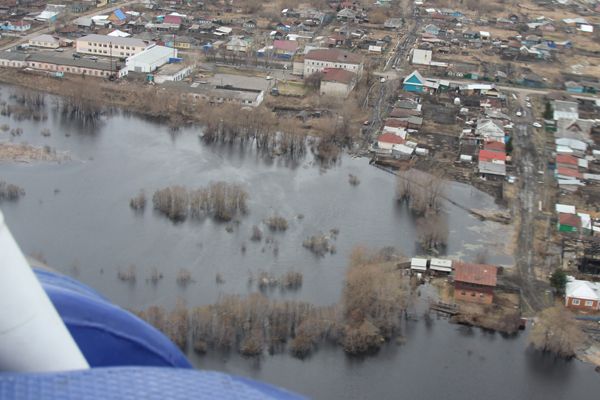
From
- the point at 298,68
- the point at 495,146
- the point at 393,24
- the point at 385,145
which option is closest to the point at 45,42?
the point at 298,68

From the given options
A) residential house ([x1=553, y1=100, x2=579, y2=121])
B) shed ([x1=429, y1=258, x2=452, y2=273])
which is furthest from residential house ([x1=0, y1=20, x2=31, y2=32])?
→ shed ([x1=429, y1=258, x2=452, y2=273])

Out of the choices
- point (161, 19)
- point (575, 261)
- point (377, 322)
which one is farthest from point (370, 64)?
point (377, 322)

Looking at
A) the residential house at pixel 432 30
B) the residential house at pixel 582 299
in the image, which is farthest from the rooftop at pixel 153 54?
the residential house at pixel 582 299

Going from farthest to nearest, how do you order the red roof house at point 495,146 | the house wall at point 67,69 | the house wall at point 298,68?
the house wall at point 298,68
the house wall at point 67,69
the red roof house at point 495,146

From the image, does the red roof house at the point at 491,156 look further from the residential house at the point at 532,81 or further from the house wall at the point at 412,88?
the residential house at the point at 532,81

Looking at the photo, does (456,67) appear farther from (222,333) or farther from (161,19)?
(222,333)
